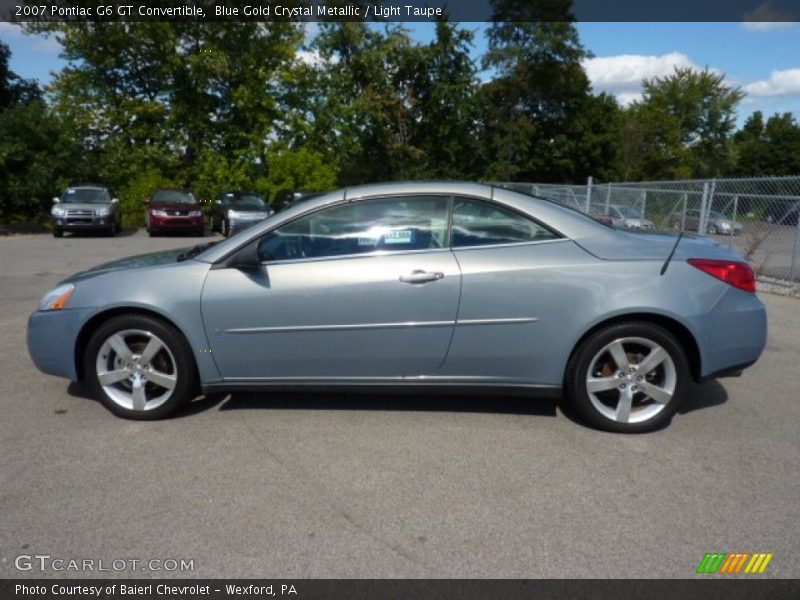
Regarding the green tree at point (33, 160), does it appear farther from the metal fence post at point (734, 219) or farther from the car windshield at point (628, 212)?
the metal fence post at point (734, 219)

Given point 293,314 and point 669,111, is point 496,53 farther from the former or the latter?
point 293,314

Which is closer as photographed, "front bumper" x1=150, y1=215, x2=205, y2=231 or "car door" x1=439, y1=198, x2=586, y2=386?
"car door" x1=439, y1=198, x2=586, y2=386

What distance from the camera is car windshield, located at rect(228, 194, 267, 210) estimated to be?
21.6m

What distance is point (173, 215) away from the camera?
21.4 meters

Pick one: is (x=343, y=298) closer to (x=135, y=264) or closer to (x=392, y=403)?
(x=392, y=403)

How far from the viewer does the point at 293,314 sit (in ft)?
13.5

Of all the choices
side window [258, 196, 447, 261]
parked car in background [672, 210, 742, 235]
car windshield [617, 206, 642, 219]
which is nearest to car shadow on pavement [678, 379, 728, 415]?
side window [258, 196, 447, 261]

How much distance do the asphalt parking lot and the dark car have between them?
17272 millimetres

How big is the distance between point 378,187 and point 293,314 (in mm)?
1004

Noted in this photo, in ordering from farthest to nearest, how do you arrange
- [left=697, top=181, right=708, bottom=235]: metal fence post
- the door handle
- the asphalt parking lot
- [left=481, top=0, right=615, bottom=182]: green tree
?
1. [left=481, top=0, right=615, bottom=182]: green tree
2. [left=697, top=181, right=708, bottom=235]: metal fence post
3. the door handle
4. the asphalt parking lot

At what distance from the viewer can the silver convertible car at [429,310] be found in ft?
13.3

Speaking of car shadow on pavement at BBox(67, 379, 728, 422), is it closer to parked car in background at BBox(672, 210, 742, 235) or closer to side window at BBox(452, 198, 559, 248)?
side window at BBox(452, 198, 559, 248)

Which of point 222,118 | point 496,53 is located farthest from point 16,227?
point 496,53

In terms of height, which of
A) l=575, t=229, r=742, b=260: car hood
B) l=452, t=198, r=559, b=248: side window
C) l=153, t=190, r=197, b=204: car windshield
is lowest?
l=153, t=190, r=197, b=204: car windshield
